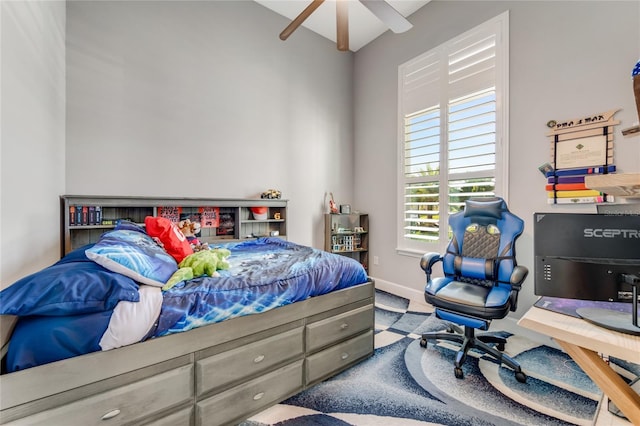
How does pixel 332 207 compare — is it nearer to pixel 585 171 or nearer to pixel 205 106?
pixel 205 106

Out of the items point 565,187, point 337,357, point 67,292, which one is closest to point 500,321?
point 565,187

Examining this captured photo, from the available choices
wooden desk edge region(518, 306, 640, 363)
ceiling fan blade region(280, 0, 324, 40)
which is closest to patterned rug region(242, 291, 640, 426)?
wooden desk edge region(518, 306, 640, 363)

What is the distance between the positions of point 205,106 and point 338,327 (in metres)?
2.75

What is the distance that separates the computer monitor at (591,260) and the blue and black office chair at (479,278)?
92cm

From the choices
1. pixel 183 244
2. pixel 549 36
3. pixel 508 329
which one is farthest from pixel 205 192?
pixel 549 36

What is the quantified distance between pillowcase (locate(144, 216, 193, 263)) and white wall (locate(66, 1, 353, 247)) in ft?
3.27

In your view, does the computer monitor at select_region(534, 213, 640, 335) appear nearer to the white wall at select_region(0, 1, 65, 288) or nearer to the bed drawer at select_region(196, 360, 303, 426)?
the bed drawer at select_region(196, 360, 303, 426)

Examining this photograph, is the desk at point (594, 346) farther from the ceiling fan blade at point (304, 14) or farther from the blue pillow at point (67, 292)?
the ceiling fan blade at point (304, 14)

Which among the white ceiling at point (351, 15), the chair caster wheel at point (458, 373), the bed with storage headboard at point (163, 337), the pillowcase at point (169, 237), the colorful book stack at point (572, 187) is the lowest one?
the chair caster wheel at point (458, 373)

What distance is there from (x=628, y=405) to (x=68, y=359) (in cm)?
196

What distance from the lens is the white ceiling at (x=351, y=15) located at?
3345 mm

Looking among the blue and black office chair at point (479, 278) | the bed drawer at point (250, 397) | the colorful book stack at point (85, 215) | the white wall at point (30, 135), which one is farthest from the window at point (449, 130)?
the white wall at point (30, 135)

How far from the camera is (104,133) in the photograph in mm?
2584

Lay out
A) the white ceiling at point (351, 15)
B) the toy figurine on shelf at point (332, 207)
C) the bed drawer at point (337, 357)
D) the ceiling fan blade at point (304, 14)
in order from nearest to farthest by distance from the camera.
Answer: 1. the bed drawer at point (337, 357)
2. the ceiling fan blade at point (304, 14)
3. the white ceiling at point (351, 15)
4. the toy figurine on shelf at point (332, 207)
